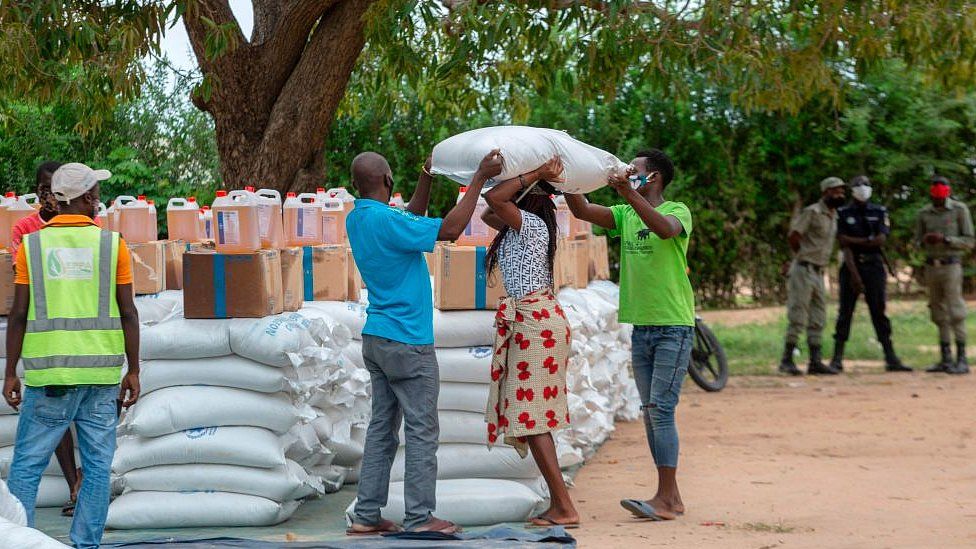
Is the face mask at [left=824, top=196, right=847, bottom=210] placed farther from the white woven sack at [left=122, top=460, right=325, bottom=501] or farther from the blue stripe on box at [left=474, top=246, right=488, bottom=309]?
the white woven sack at [left=122, top=460, right=325, bottom=501]

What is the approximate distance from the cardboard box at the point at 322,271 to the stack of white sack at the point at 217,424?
2.37 ft

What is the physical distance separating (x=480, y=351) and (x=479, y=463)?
0.53 m

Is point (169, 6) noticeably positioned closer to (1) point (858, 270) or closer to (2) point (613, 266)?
(1) point (858, 270)

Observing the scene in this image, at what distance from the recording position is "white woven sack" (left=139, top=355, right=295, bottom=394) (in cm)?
553

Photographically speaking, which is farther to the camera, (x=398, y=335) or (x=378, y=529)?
(x=378, y=529)

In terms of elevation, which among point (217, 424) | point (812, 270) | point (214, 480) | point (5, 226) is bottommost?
point (214, 480)

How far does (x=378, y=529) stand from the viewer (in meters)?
5.25

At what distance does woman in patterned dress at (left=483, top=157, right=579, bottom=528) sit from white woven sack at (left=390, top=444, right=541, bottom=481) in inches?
11.8

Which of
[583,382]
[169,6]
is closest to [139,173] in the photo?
[169,6]

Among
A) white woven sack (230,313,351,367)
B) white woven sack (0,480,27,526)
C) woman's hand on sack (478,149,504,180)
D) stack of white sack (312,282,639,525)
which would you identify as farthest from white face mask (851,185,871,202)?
white woven sack (0,480,27,526)

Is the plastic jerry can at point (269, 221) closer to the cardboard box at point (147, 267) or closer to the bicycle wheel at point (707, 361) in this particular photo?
the cardboard box at point (147, 267)

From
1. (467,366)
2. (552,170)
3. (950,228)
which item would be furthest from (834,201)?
(552,170)

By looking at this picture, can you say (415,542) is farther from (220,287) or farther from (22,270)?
(22,270)

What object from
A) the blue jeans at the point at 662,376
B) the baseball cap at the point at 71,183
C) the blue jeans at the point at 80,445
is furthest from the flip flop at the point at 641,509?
the baseball cap at the point at 71,183
